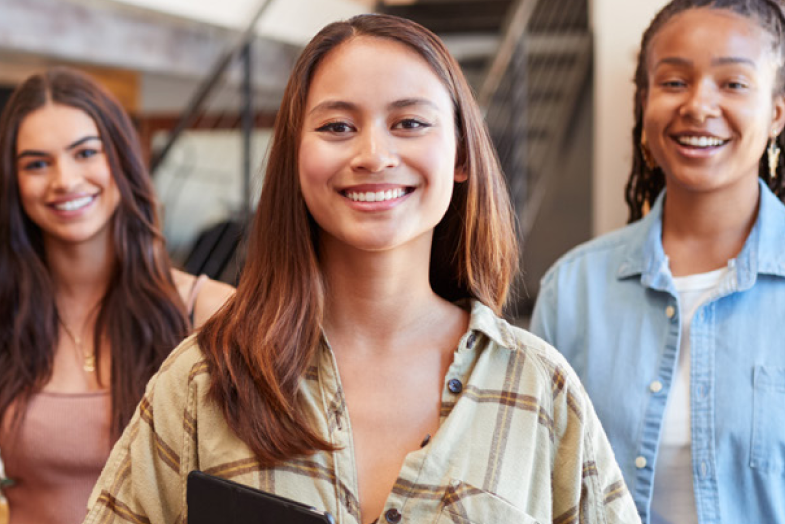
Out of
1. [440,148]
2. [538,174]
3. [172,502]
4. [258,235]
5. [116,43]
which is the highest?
[116,43]

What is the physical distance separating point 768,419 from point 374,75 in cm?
96

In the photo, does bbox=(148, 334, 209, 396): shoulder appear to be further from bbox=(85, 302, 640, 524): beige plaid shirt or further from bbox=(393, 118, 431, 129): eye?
bbox=(393, 118, 431, 129): eye

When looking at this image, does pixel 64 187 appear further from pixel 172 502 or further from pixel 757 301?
pixel 757 301

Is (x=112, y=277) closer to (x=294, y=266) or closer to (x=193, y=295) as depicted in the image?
(x=193, y=295)

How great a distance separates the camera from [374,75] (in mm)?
1303

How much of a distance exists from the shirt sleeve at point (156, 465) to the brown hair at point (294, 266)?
0.06m

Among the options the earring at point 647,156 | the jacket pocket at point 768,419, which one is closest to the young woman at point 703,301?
the jacket pocket at point 768,419

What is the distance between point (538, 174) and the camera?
224 inches

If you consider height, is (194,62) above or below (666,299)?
above

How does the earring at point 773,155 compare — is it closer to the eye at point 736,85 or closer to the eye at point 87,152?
the eye at point 736,85

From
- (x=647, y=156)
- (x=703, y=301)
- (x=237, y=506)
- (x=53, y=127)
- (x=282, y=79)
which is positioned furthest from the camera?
(x=282, y=79)

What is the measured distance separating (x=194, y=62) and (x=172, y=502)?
513 centimetres

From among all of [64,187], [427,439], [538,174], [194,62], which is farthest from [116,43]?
[427,439]

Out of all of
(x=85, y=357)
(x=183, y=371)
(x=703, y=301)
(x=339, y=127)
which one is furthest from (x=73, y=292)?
(x=703, y=301)
